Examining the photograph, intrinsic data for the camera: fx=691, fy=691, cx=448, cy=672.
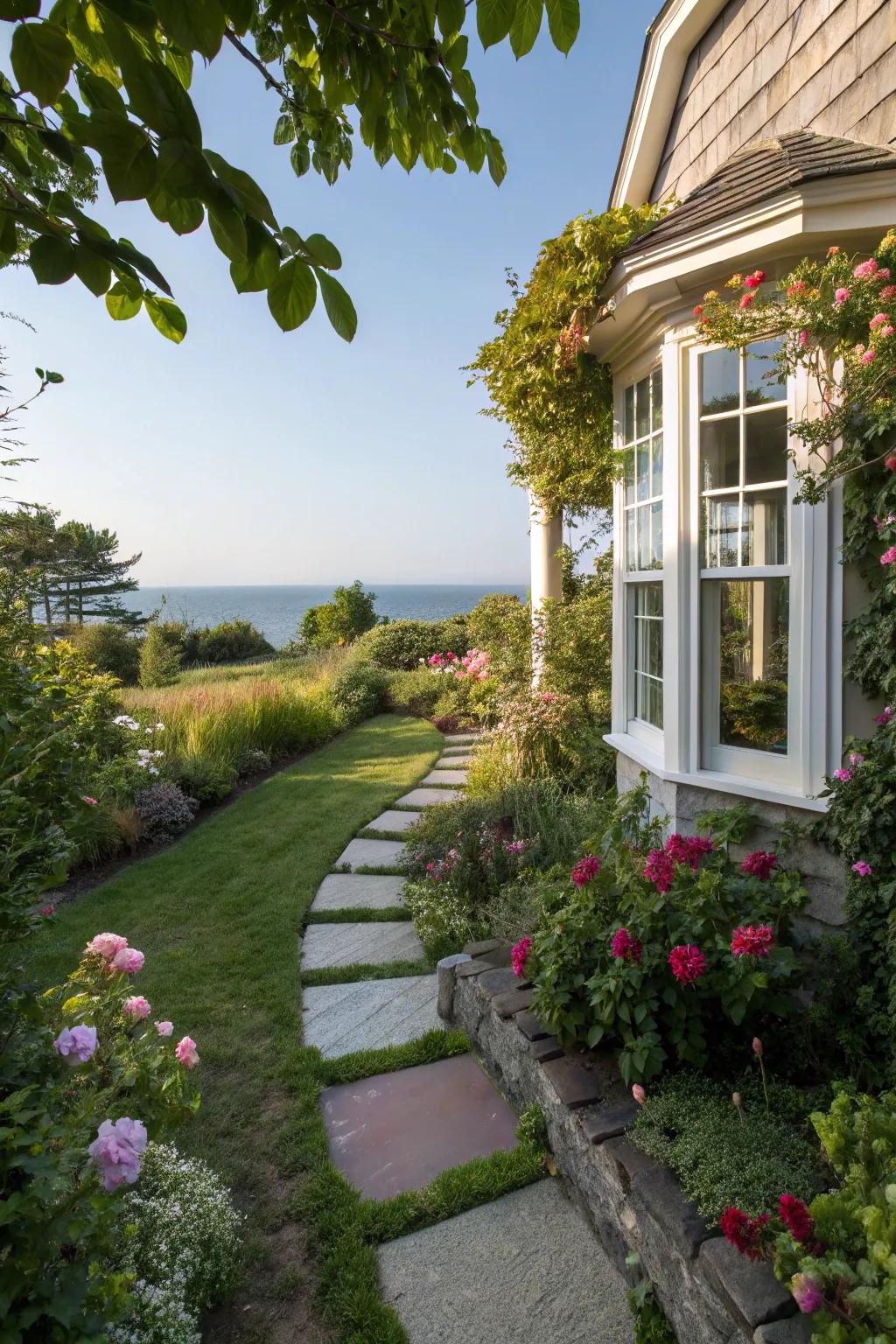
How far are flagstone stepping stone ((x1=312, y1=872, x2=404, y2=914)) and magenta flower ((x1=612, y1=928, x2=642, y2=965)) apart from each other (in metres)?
2.20

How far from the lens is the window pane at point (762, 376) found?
9.90 ft

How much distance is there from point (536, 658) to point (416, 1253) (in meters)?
4.95

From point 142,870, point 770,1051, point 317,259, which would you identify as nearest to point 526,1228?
point 770,1051

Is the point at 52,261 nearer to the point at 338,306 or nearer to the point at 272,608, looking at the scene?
the point at 338,306

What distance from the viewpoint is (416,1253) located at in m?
1.93

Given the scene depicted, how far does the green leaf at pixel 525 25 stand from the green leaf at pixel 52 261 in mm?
894

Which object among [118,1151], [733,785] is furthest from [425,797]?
[118,1151]

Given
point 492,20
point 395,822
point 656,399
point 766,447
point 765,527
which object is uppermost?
point 656,399

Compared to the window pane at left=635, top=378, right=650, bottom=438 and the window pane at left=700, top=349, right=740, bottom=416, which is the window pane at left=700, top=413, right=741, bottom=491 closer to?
the window pane at left=700, top=349, right=740, bottom=416

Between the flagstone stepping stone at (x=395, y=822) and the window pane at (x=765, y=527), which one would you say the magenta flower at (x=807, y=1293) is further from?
the flagstone stepping stone at (x=395, y=822)

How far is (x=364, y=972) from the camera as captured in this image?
11.3ft

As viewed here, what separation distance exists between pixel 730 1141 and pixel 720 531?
8.15 ft

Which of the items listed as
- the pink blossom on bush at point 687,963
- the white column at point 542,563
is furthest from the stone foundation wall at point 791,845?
the white column at point 542,563

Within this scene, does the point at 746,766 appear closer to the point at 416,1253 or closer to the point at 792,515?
the point at 792,515
